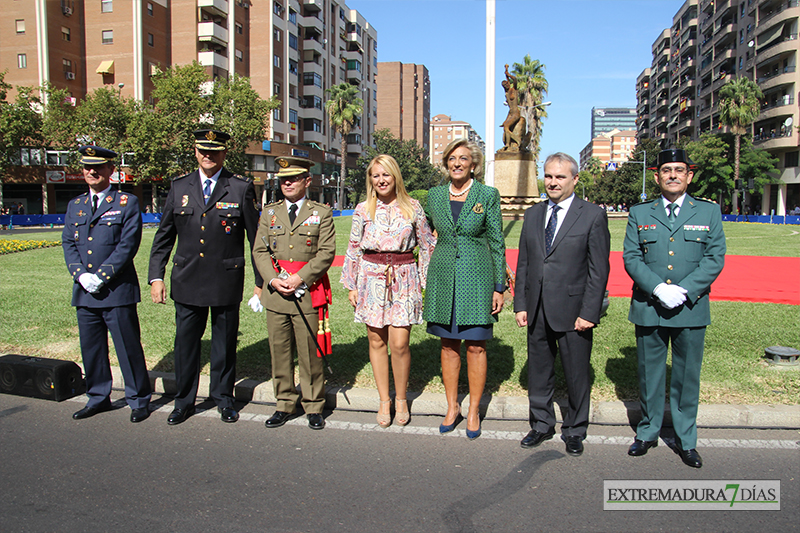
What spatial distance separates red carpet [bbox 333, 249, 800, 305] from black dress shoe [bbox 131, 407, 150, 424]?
25.1ft

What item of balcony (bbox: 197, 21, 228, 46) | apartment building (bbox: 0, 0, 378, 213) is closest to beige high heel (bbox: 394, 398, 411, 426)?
apartment building (bbox: 0, 0, 378, 213)

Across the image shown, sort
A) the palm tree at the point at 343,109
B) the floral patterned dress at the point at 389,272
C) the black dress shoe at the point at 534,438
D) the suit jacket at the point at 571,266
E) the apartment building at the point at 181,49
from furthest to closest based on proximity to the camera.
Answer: the palm tree at the point at 343,109 → the apartment building at the point at 181,49 → the floral patterned dress at the point at 389,272 → the black dress shoe at the point at 534,438 → the suit jacket at the point at 571,266

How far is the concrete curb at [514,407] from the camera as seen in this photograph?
4.45m

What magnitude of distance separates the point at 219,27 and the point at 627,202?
206 feet

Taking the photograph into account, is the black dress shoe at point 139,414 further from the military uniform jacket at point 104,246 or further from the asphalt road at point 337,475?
the military uniform jacket at point 104,246

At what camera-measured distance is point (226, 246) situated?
4.80 m

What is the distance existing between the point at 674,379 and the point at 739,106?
5810 centimetres

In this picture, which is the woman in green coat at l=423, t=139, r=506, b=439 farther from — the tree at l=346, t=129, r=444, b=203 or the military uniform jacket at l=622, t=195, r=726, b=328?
the tree at l=346, t=129, r=444, b=203

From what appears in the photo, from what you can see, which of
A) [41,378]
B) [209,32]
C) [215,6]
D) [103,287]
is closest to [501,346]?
[103,287]

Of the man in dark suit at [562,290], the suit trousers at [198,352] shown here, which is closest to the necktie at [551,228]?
the man in dark suit at [562,290]

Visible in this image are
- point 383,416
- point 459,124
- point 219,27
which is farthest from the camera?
point 459,124

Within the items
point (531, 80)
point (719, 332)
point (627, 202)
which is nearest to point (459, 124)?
point (627, 202)

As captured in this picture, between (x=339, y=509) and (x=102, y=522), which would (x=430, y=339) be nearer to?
(x=339, y=509)

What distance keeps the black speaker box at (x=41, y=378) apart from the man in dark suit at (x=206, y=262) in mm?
1180
